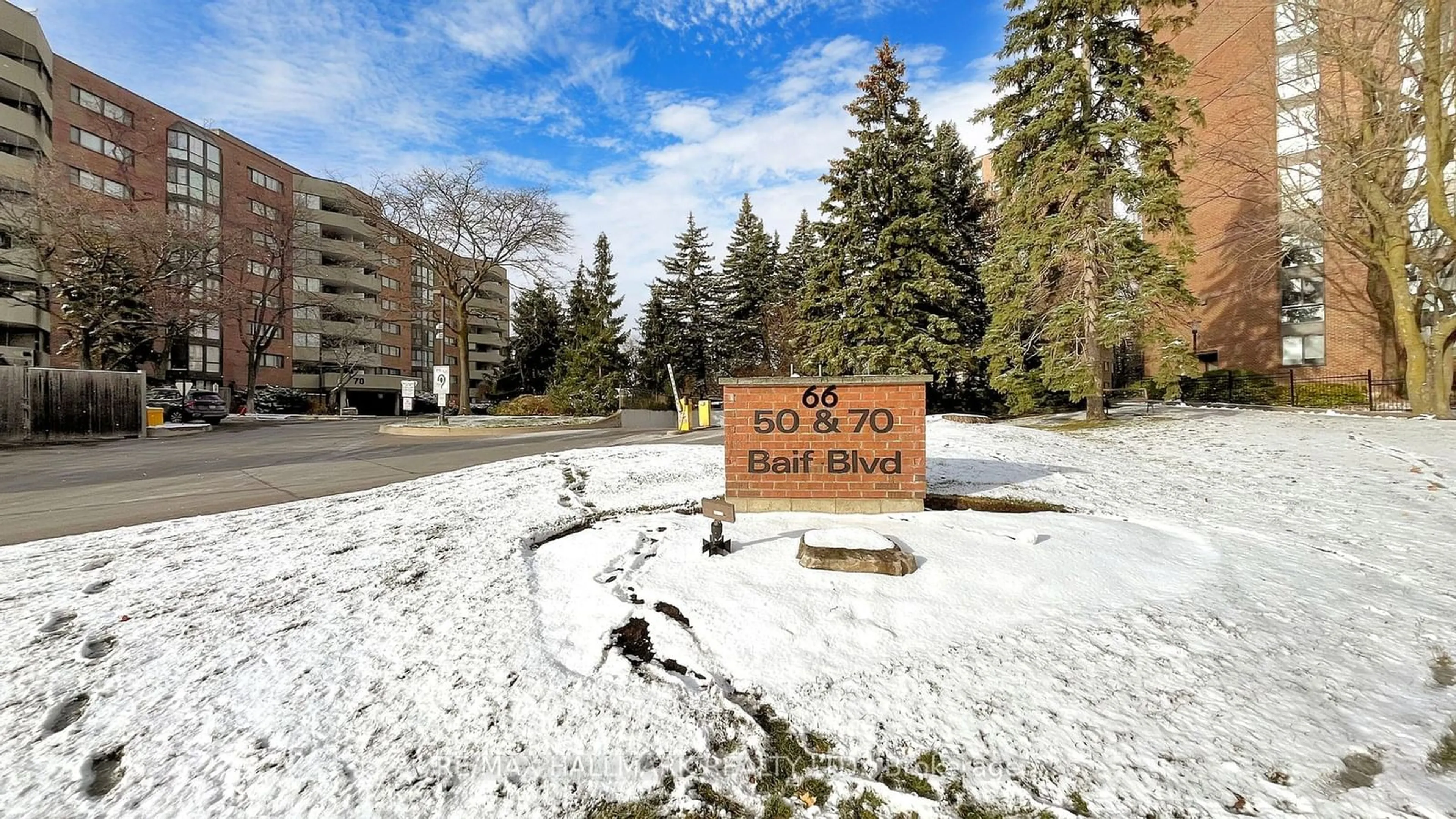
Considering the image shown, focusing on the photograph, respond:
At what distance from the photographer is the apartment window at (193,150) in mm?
38156

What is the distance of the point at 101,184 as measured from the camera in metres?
33.3

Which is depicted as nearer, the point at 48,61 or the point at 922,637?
the point at 922,637

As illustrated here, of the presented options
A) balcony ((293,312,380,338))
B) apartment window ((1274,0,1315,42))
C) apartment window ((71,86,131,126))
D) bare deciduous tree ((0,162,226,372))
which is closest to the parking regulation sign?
bare deciduous tree ((0,162,226,372))

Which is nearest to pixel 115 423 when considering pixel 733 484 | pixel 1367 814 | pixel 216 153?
pixel 733 484

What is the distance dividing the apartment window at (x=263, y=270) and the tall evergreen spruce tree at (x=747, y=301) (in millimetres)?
27110

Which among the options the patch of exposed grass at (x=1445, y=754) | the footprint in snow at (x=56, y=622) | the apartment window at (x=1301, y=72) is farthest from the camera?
the apartment window at (x=1301, y=72)

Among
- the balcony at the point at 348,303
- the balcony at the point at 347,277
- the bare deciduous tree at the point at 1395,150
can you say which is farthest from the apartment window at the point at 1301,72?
the balcony at the point at 347,277

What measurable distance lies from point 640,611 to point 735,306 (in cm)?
3554

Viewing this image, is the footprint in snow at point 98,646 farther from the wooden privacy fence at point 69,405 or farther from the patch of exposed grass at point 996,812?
the wooden privacy fence at point 69,405

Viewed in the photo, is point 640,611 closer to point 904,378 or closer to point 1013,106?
point 904,378

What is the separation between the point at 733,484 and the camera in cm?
587

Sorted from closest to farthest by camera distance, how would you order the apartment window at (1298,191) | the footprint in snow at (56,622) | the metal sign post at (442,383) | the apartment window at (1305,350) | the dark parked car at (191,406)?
the footprint in snow at (56,622), the apartment window at (1298,191), the metal sign post at (442,383), the apartment window at (1305,350), the dark parked car at (191,406)

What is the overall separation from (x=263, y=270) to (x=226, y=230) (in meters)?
16.2

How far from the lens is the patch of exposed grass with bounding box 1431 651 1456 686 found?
2824 millimetres
